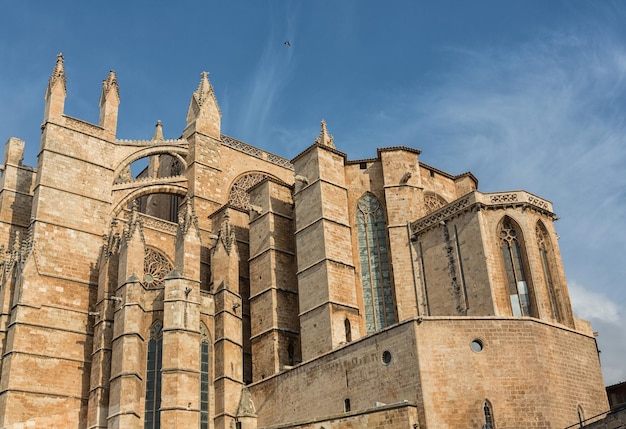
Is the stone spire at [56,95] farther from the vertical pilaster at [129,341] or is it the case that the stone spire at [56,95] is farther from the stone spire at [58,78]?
the vertical pilaster at [129,341]

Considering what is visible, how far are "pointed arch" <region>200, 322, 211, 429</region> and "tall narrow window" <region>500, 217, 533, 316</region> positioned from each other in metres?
9.07

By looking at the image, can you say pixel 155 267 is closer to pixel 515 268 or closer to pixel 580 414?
pixel 515 268

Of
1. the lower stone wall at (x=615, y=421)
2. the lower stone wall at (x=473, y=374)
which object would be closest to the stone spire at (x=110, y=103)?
the lower stone wall at (x=473, y=374)

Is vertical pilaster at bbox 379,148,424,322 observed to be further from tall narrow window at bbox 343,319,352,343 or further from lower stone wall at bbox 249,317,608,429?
lower stone wall at bbox 249,317,608,429

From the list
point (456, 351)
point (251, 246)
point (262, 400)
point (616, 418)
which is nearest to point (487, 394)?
point (456, 351)

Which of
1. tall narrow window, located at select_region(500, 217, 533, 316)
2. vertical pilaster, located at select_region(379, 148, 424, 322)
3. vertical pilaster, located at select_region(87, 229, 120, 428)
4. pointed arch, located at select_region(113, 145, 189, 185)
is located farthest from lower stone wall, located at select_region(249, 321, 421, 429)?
pointed arch, located at select_region(113, 145, 189, 185)

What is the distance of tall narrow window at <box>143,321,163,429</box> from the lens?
21297 mm

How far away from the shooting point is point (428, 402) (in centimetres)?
1767

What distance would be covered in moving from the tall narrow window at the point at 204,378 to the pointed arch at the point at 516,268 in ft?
29.8

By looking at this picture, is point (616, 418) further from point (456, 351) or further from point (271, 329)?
point (271, 329)

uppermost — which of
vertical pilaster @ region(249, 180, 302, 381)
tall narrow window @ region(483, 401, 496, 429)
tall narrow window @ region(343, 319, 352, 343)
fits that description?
vertical pilaster @ region(249, 180, 302, 381)

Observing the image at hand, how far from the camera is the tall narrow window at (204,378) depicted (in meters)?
21.6

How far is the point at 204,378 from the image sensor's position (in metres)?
22.3

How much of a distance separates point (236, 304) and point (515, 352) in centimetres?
935
